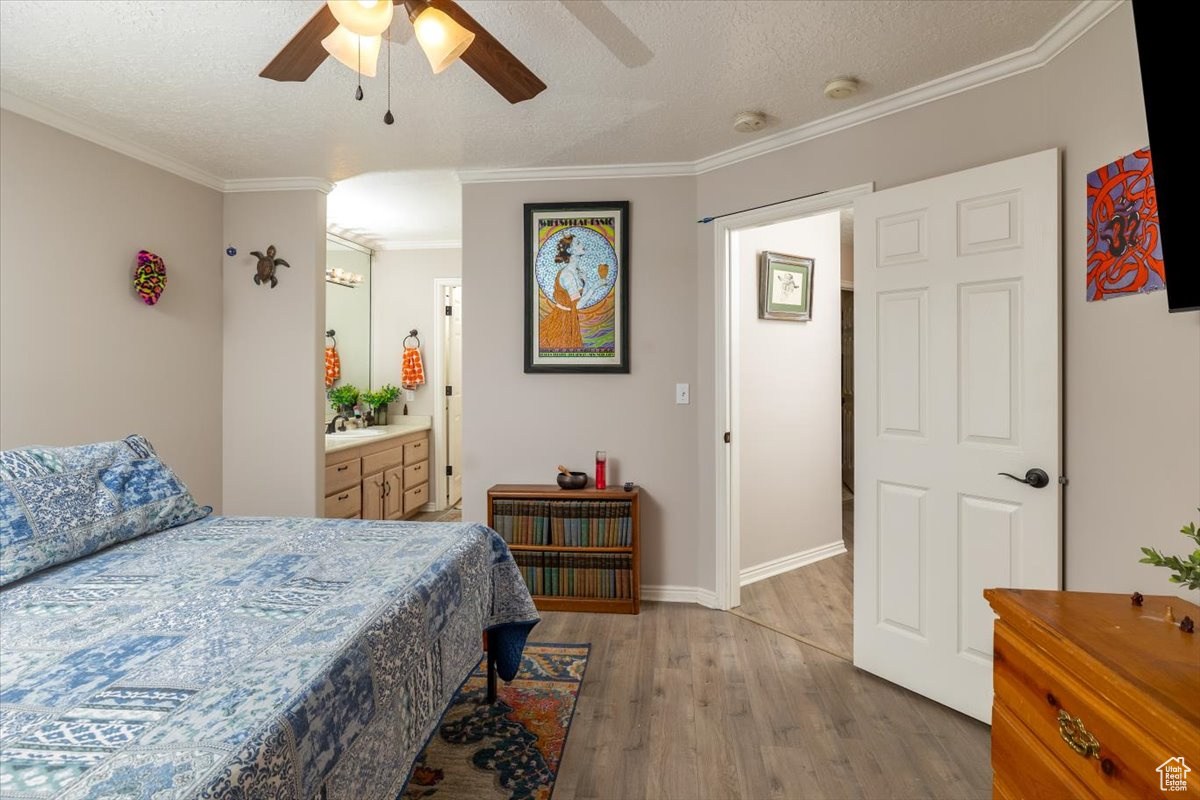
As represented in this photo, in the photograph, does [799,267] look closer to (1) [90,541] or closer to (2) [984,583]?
(2) [984,583]

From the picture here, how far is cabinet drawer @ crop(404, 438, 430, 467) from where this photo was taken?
17.1ft

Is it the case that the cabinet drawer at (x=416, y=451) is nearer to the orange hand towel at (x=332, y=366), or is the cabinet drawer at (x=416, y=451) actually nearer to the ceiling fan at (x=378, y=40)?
the orange hand towel at (x=332, y=366)

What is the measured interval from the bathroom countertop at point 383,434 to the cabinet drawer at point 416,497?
1.73ft

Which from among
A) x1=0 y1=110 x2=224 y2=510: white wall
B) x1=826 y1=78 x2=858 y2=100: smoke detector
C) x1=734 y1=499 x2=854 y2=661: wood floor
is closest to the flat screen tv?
x1=826 y1=78 x2=858 y2=100: smoke detector

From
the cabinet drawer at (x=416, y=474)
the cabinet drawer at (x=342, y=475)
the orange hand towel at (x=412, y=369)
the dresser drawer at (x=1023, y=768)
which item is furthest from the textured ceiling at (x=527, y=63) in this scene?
the cabinet drawer at (x=416, y=474)

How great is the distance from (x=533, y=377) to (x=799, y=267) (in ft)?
6.38

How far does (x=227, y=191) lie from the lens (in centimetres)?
373

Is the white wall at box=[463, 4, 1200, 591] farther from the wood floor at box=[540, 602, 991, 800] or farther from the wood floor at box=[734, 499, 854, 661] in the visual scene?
the wood floor at box=[540, 602, 991, 800]

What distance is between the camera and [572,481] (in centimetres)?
342

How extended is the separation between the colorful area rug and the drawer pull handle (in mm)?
1396

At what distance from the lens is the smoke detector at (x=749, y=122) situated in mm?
2761

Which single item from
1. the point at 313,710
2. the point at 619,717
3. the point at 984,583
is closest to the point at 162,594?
the point at 313,710

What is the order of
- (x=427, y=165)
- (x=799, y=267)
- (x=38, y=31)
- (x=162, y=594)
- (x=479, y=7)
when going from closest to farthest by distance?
1. (x=162, y=594)
2. (x=479, y=7)
3. (x=38, y=31)
4. (x=427, y=165)
5. (x=799, y=267)

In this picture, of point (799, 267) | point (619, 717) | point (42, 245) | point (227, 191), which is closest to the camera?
point (619, 717)
